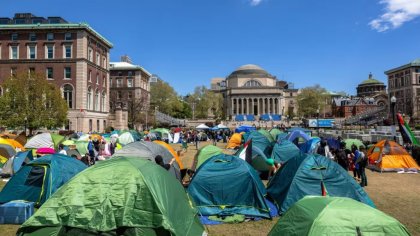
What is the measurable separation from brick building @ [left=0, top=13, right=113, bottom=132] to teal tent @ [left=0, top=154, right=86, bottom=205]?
1459 inches

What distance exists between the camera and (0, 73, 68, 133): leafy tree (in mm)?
35531

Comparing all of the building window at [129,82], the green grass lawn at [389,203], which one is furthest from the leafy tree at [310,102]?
the green grass lawn at [389,203]

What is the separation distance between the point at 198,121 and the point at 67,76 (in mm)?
44341

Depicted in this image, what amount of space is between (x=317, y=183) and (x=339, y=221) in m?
4.99

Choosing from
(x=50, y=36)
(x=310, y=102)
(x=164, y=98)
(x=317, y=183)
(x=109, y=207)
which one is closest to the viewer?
(x=109, y=207)

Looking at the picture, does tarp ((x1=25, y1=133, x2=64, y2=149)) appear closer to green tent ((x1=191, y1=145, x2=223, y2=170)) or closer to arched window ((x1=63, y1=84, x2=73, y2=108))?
green tent ((x1=191, y1=145, x2=223, y2=170))

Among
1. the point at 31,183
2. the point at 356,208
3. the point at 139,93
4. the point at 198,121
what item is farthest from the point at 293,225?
the point at 198,121

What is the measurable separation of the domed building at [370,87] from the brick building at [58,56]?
121202mm

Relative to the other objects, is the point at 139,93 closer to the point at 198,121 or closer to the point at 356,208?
the point at 198,121

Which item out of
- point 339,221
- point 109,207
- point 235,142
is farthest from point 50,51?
point 339,221

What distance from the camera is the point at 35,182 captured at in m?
10.5

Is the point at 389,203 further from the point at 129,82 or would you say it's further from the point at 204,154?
the point at 129,82

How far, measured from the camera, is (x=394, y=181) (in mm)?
14844

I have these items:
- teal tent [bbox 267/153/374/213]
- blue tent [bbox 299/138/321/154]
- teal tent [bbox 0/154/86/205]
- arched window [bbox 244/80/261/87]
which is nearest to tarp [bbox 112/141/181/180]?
teal tent [bbox 0/154/86/205]
